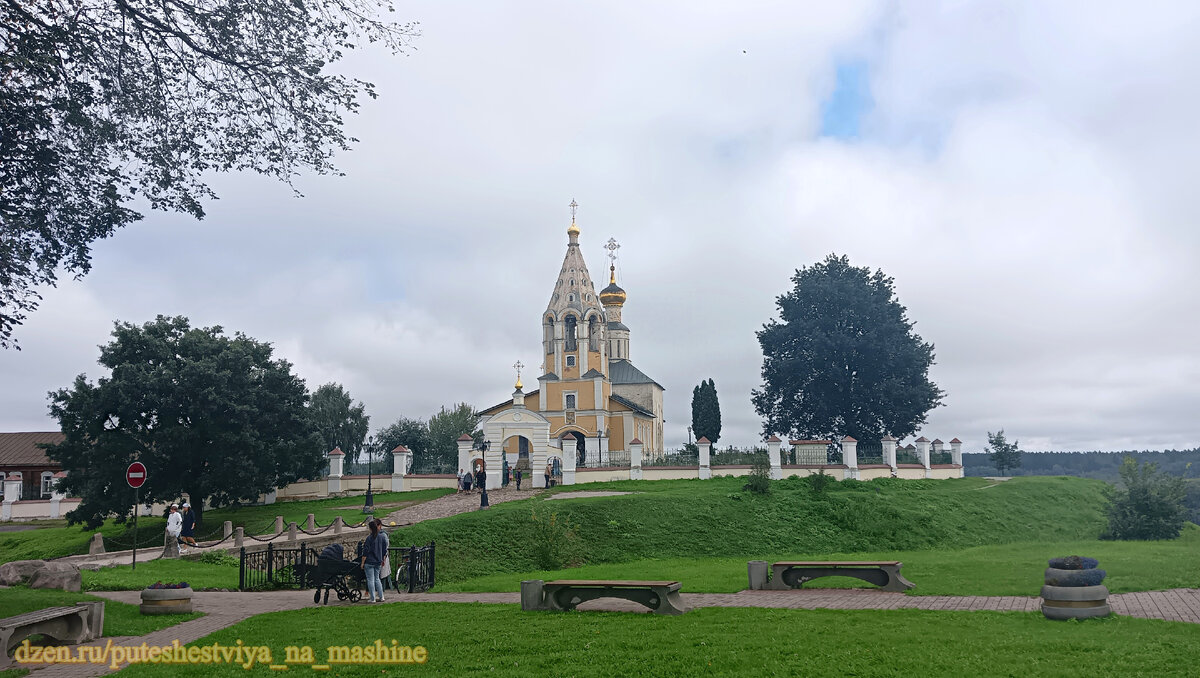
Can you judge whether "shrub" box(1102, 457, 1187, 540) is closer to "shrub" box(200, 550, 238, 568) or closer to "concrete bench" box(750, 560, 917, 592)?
"concrete bench" box(750, 560, 917, 592)

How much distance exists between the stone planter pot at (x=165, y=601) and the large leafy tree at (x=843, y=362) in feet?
114

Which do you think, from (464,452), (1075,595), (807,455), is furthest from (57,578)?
(807,455)

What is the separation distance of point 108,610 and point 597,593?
6.97m

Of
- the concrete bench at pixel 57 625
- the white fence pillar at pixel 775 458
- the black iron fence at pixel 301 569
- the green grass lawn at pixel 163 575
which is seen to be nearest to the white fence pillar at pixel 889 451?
the white fence pillar at pixel 775 458

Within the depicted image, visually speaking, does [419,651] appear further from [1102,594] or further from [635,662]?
[1102,594]

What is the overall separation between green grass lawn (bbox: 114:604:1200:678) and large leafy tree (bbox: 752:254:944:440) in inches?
1296

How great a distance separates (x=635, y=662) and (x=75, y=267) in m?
10.0

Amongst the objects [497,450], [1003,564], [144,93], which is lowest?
[1003,564]

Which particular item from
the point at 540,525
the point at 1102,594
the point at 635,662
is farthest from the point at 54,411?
the point at 1102,594

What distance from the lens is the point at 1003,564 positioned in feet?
48.7

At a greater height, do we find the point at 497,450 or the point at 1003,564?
the point at 497,450

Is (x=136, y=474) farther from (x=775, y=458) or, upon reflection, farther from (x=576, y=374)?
(x=576, y=374)

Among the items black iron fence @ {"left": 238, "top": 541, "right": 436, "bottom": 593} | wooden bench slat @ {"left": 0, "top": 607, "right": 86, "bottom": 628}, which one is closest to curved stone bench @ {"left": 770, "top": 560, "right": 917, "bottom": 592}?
black iron fence @ {"left": 238, "top": 541, "right": 436, "bottom": 593}

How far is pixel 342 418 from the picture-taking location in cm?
5897
